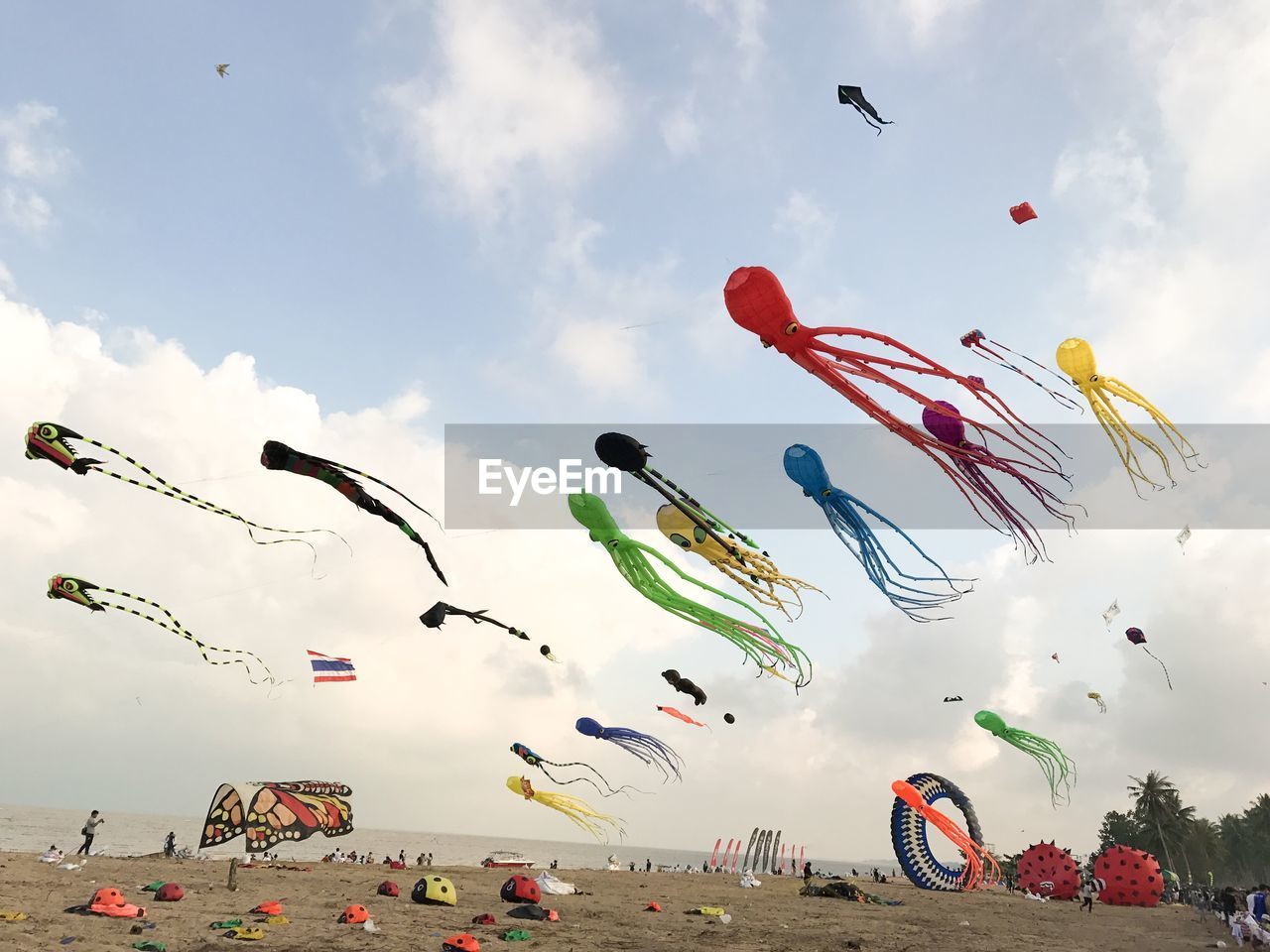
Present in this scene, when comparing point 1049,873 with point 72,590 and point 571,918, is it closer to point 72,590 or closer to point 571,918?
point 571,918

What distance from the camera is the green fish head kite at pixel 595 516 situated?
19062 mm

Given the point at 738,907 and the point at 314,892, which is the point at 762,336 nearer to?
the point at 738,907

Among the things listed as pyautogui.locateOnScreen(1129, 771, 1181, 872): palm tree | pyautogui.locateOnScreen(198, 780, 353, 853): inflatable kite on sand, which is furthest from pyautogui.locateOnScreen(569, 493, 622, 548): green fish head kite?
pyautogui.locateOnScreen(1129, 771, 1181, 872): palm tree

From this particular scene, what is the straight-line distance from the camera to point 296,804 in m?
19.3

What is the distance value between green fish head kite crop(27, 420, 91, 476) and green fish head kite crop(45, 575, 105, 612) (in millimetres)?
3458

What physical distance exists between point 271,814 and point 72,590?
7189 mm

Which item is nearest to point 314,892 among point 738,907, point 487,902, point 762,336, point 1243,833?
point 487,902

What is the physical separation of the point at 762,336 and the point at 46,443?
13.0 meters

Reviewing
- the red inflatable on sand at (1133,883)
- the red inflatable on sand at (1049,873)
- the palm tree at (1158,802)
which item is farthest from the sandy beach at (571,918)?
the palm tree at (1158,802)

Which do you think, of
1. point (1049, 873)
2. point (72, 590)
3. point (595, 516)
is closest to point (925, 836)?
point (1049, 873)

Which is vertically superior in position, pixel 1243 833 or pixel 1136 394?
pixel 1136 394

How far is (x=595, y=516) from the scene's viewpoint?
62.6ft

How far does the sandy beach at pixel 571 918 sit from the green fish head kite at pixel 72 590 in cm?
586

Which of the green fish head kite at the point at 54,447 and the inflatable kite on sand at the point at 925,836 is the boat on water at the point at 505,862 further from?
the green fish head kite at the point at 54,447
